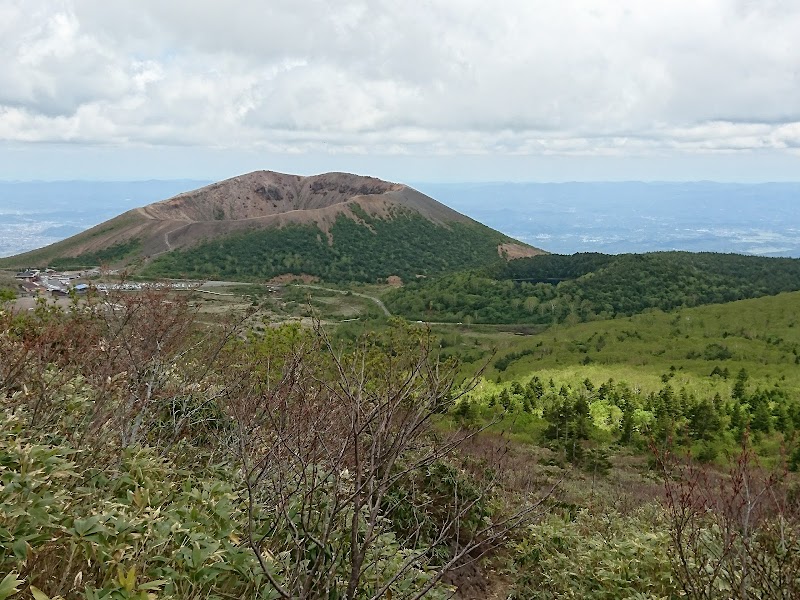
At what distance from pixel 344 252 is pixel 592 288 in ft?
169

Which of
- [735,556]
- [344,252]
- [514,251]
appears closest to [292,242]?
[344,252]

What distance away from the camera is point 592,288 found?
74.8m

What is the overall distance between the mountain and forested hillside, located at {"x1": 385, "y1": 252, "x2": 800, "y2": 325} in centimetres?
2526

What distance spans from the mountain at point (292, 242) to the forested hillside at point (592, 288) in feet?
82.9

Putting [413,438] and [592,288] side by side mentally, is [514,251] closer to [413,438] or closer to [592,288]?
[592,288]

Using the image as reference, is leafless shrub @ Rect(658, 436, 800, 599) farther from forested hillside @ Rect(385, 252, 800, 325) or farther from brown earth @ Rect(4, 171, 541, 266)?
brown earth @ Rect(4, 171, 541, 266)

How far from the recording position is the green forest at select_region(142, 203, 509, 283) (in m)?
102

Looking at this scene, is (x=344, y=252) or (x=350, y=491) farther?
(x=344, y=252)

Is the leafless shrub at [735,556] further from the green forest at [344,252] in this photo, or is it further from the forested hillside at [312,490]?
the green forest at [344,252]

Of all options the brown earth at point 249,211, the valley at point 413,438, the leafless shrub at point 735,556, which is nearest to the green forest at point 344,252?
the brown earth at point 249,211

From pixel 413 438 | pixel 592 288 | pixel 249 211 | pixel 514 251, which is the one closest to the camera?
pixel 413 438

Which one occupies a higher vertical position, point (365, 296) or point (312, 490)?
point (312, 490)

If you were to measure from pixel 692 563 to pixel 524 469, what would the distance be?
11.4 meters

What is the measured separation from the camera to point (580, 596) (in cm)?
674
